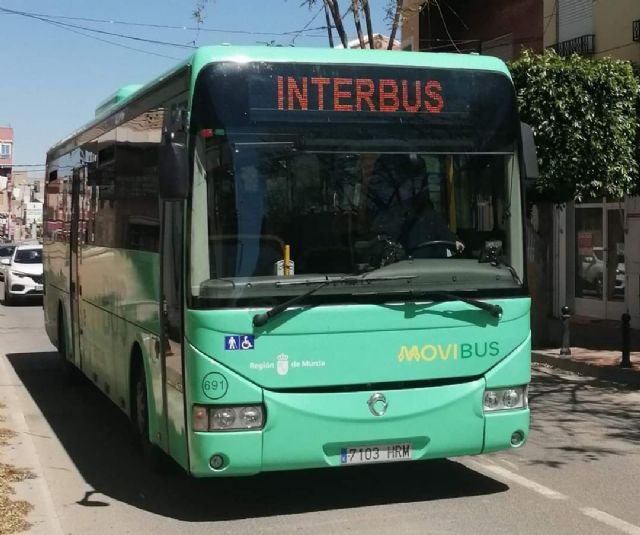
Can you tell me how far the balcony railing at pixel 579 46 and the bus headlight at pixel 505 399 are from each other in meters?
14.1

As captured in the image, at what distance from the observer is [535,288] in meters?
15.9

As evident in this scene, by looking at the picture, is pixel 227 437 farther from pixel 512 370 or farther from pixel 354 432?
pixel 512 370

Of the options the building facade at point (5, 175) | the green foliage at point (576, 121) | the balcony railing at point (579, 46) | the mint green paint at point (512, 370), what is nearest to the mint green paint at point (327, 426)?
the mint green paint at point (512, 370)

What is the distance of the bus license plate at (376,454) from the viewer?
606 centimetres

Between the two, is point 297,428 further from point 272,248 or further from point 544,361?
point 544,361

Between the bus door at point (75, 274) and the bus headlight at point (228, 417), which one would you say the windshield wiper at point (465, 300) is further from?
the bus door at point (75, 274)

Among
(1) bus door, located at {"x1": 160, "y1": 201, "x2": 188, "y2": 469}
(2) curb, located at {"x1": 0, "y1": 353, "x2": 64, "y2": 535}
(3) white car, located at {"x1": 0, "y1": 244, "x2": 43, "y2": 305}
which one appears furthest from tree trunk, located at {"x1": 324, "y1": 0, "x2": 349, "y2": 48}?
(3) white car, located at {"x1": 0, "y1": 244, "x2": 43, "y2": 305}

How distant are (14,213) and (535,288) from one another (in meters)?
114

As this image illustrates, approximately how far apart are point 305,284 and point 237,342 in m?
0.57

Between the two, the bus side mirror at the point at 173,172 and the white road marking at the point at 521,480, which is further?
the white road marking at the point at 521,480

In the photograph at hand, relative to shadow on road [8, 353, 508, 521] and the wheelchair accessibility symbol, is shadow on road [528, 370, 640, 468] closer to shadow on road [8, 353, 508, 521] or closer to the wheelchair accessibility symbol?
shadow on road [8, 353, 508, 521]

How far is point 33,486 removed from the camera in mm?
6859

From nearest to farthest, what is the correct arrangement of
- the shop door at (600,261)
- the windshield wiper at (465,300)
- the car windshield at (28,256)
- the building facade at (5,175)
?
the windshield wiper at (465,300) < the shop door at (600,261) < the car windshield at (28,256) < the building facade at (5,175)

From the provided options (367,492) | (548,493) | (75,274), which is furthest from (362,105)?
(75,274)
